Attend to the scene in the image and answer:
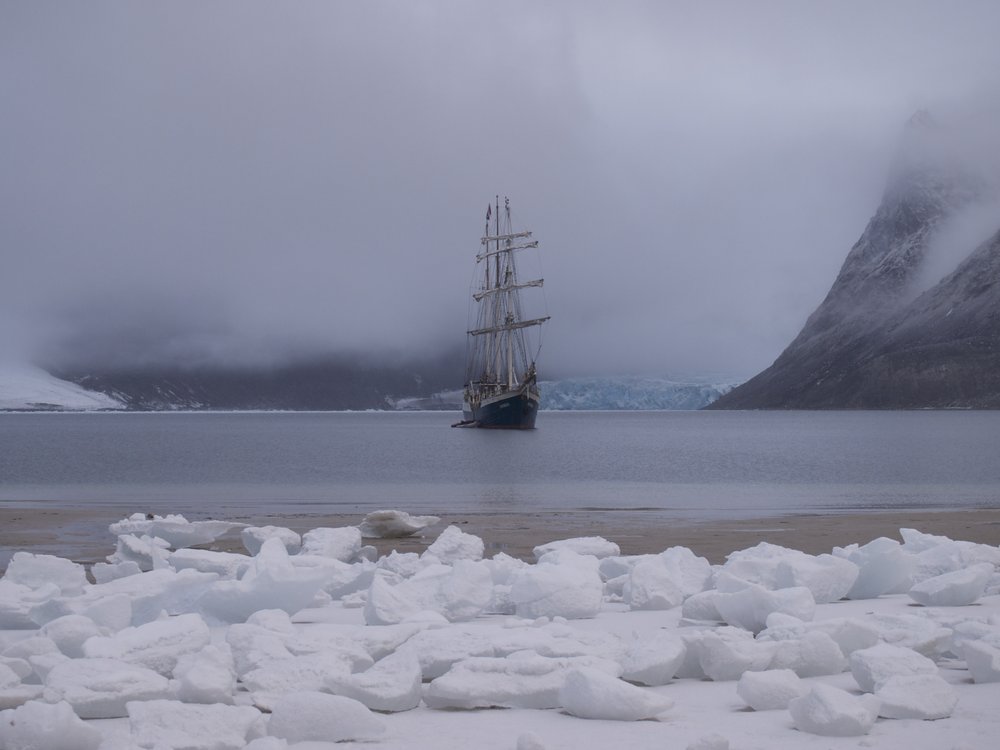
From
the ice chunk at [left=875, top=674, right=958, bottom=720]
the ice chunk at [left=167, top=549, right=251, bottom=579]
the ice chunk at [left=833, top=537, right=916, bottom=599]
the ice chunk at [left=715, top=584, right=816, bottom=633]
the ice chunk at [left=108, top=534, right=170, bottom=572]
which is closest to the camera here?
the ice chunk at [left=875, top=674, right=958, bottom=720]

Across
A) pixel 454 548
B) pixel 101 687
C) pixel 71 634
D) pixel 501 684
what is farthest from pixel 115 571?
pixel 501 684

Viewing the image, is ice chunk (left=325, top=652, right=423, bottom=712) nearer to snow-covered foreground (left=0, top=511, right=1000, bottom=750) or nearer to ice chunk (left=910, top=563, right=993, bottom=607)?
snow-covered foreground (left=0, top=511, right=1000, bottom=750)

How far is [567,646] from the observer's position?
19.6ft

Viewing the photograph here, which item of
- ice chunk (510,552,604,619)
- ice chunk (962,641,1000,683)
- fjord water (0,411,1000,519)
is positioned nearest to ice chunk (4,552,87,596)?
ice chunk (510,552,604,619)

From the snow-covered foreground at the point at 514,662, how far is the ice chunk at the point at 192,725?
10 mm

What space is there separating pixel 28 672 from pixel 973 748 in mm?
4635

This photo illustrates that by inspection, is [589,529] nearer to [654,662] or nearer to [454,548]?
[454,548]

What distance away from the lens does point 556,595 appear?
7.77m

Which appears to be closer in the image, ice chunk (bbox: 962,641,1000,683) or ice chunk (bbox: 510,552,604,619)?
ice chunk (bbox: 962,641,1000,683)

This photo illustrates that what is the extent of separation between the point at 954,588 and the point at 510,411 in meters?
104

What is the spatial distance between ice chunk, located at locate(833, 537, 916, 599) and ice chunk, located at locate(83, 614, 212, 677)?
16.9ft

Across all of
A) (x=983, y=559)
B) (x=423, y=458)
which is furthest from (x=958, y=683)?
(x=423, y=458)

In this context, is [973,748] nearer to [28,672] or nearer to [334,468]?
[28,672]

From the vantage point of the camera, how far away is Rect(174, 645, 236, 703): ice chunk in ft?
A: 16.9
